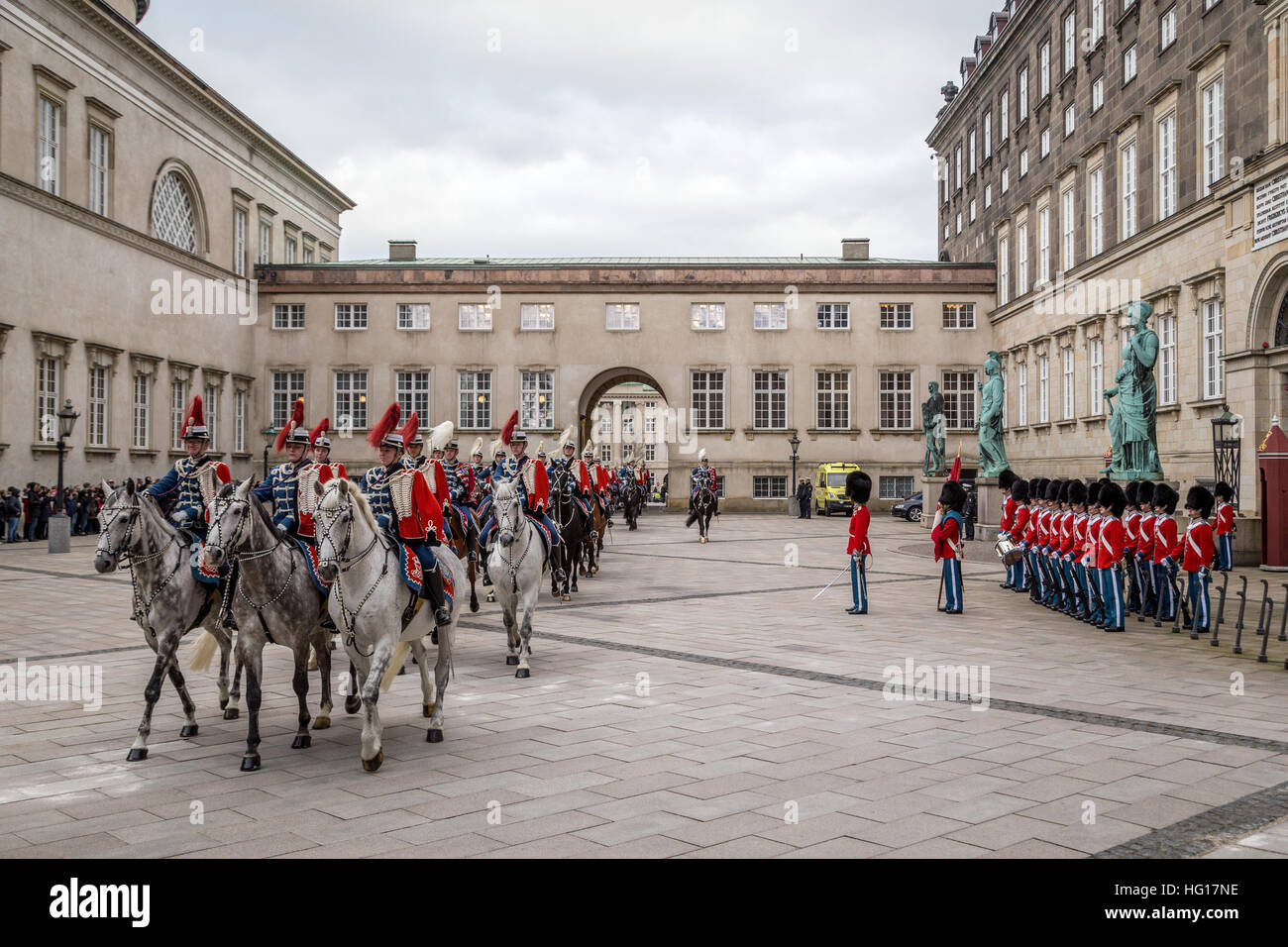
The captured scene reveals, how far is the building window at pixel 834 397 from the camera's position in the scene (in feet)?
177

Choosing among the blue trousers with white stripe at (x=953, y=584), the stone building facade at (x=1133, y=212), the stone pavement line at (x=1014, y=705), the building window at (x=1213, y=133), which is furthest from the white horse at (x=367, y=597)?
the building window at (x=1213, y=133)

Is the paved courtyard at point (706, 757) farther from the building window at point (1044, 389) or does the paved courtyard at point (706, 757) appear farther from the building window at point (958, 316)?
the building window at point (958, 316)

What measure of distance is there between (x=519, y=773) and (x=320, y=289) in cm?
5005

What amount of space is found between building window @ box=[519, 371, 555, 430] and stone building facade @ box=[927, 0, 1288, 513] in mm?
21704

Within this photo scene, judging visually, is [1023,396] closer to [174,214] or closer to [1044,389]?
[1044,389]

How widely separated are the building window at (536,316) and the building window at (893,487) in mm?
18057

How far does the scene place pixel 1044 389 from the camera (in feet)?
149

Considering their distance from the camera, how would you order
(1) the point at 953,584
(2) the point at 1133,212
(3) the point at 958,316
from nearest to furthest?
(1) the point at 953,584
(2) the point at 1133,212
(3) the point at 958,316

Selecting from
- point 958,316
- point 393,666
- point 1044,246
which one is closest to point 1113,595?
point 393,666

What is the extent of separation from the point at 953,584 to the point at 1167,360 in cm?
2175

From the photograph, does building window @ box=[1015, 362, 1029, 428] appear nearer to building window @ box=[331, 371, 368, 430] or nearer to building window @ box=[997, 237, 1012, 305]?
building window @ box=[997, 237, 1012, 305]

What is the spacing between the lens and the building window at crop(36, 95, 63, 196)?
36781 millimetres

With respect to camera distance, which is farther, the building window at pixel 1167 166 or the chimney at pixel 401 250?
the chimney at pixel 401 250

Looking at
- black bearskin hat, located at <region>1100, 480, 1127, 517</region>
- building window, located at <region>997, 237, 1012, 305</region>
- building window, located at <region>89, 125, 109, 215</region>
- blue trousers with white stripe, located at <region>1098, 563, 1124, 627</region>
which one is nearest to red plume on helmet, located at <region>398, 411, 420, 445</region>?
blue trousers with white stripe, located at <region>1098, 563, 1124, 627</region>
